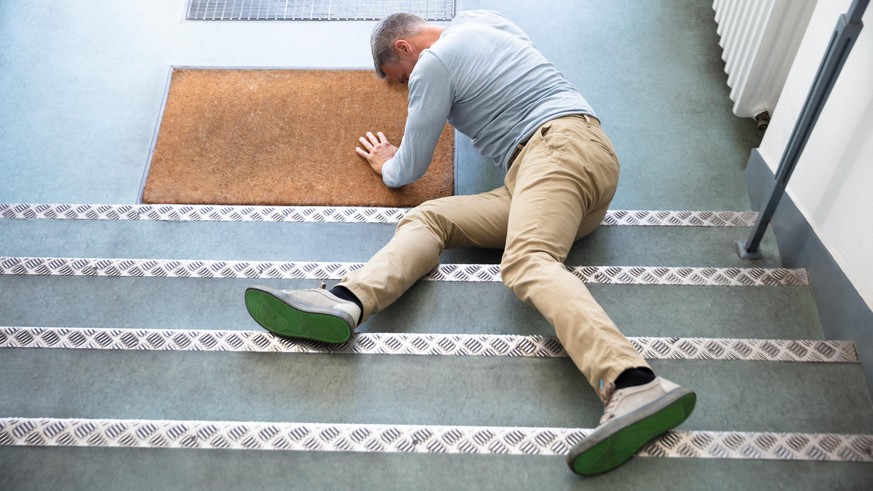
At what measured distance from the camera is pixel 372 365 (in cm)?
202

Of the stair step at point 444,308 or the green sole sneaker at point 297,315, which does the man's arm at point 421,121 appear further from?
the green sole sneaker at point 297,315

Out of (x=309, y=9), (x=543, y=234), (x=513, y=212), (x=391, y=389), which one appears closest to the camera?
(x=391, y=389)

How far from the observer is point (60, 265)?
2.36 m

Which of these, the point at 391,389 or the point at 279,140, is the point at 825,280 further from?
the point at 279,140

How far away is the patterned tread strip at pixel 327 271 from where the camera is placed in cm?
229

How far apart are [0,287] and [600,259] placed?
1857 millimetres

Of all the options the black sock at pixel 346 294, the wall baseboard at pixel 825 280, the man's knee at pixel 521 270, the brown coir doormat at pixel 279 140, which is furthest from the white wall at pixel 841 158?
the black sock at pixel 346 294

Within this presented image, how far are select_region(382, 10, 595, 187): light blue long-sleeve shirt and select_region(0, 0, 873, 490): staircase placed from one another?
380 millimetres

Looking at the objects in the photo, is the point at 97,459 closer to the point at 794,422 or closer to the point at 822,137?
the point at 794,422

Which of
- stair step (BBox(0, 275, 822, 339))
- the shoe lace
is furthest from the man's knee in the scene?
the shoe lace

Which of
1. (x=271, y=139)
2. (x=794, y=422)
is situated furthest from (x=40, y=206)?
(x=794, y=422)

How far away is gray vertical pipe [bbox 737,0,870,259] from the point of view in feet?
6.14

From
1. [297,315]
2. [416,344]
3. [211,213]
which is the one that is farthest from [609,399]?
[211,213]

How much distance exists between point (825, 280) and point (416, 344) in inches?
47.1
